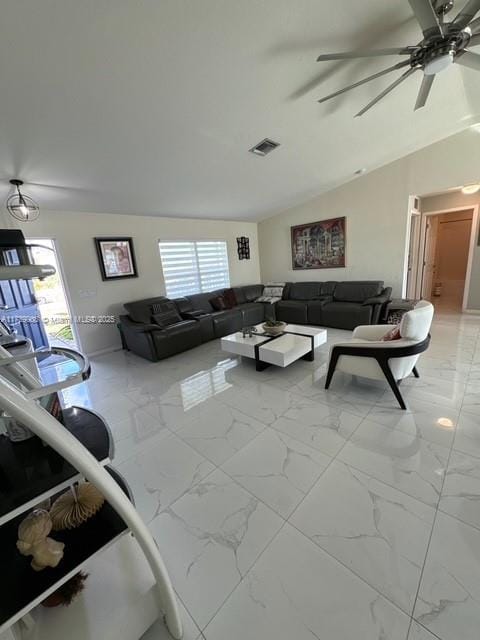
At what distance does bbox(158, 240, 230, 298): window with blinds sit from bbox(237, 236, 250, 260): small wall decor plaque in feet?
1.32

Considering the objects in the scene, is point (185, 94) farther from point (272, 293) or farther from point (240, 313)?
point (272, 293)

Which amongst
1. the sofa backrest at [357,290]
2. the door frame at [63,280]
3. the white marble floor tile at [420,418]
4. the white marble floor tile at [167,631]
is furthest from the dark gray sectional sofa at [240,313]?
the white marble floor tile at [167,631]

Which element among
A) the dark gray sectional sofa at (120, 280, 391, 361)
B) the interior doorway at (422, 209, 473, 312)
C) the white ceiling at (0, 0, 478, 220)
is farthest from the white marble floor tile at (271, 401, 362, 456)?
the interior doorway at (422, 209, 473, 312)

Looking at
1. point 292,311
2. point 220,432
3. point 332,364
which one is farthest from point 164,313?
point 332,364

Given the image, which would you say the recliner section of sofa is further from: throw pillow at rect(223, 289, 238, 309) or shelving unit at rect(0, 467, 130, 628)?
shelving unit at rect(0, 467, 130, 628)

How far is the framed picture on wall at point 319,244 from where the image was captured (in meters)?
5.30

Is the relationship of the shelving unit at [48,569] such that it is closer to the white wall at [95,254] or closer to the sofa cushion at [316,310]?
the white wall at [95,254]

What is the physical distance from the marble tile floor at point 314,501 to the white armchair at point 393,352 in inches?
11.2

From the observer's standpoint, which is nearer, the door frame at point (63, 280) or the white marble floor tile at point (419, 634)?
the white marble floor tile at point (419, 634)

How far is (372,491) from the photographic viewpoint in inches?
60.6

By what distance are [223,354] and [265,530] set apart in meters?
2.66

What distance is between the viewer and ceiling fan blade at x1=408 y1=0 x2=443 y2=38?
1427 mm

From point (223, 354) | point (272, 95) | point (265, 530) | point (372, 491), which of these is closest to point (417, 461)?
point (372, 491)

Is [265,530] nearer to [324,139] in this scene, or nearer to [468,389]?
[468,389]
